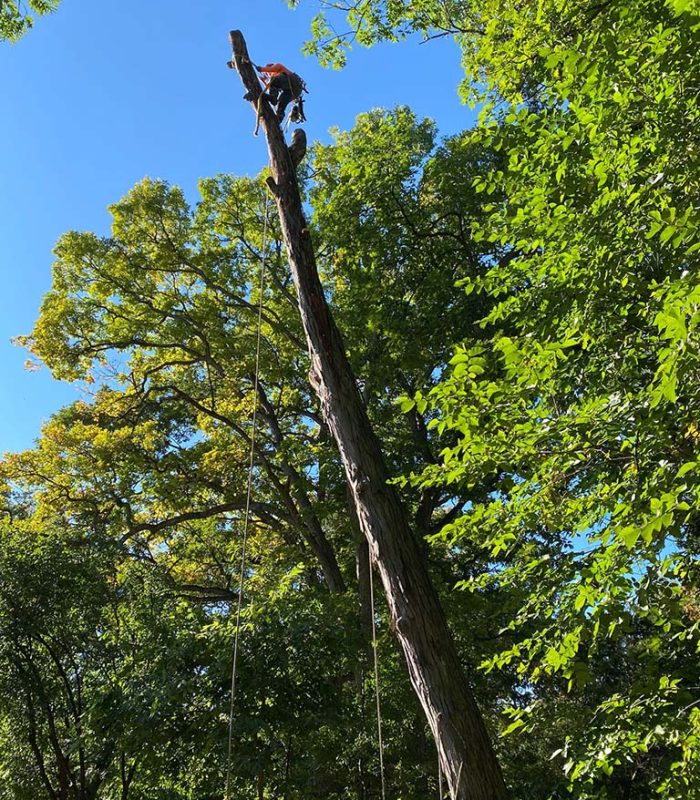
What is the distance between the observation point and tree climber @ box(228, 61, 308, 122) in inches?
176

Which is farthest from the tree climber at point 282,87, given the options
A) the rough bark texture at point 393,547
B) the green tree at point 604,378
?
the green tree at point 604,378

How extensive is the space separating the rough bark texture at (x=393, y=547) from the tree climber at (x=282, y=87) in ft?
1.35

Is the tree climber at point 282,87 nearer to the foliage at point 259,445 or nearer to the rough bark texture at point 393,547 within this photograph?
the rough bark texture at point 393,547

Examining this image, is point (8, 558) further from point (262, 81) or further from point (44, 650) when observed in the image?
point (262, 81)

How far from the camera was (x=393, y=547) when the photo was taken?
9.80 feet

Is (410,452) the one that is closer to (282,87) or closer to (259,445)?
(259,445)

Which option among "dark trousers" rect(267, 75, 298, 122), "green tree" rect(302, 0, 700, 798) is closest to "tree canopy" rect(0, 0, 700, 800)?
"green tree" rect(302, 0, 700, 798)

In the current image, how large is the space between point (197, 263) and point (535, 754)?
923cm

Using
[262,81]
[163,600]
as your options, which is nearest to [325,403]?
[262,81]

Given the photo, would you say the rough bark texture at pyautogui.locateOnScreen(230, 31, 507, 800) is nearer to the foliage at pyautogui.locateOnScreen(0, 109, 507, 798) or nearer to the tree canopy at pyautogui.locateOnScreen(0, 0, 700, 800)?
the tree canopy at pyautogui.locateOnScreen(0, 0, 700, 800)

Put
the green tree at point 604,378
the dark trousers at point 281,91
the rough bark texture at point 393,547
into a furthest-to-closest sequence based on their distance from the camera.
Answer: the dark trousers at point 281,91 < the green tree at point 604,378 < the rough bark texture at point 393,547

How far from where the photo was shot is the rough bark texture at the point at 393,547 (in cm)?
253

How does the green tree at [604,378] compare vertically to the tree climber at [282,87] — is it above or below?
below

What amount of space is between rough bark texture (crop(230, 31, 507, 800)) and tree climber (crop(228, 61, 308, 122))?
1.35ft
